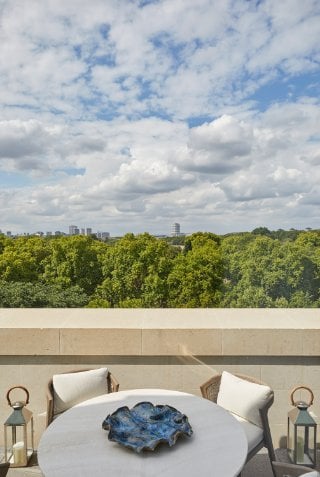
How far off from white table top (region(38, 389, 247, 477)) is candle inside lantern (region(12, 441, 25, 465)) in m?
1.34

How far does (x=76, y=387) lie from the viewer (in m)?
3.59

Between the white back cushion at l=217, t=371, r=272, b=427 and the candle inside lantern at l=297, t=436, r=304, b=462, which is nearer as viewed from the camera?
the white back cushion at l=217, t=371, r=272, b=427

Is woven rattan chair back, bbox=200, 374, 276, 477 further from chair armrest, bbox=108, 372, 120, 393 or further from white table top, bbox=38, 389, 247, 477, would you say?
chair armrest, bbox=108, 372, 120, 393

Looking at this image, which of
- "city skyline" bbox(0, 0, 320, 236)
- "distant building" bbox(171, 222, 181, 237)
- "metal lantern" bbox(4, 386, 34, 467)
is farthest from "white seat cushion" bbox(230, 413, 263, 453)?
"distant building" bbox(171, 222, 181, 237)

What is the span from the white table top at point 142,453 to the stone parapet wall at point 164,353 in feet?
3.69

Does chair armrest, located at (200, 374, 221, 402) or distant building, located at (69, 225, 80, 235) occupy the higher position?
distant building, located at (69, 225, 80, 235)

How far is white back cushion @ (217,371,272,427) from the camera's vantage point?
10.9 feet

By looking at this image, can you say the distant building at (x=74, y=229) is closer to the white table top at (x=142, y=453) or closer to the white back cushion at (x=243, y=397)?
the white back cushion at (x=243, y=397)

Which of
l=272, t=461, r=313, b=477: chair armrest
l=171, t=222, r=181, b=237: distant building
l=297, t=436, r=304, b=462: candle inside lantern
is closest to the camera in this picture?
l=272, t=461, r=313, b=477: chair armrest

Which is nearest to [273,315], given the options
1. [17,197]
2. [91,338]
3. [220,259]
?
[91,338]

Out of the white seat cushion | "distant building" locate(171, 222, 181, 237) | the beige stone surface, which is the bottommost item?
the white seat cushion

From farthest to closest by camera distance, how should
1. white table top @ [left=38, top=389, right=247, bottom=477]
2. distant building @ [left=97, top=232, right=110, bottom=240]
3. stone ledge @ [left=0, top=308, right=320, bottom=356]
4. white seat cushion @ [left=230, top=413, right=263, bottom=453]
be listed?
distant building @ [left=97, top=232, right=110, bottom=240]
stone ledge @ [left=0, top=308, right=320, bottom=356]
white seat cushion @ [left=230, top=413, right=263, bottom=453]
white table top @ [left=38, top=389, right=247, bottom=477]

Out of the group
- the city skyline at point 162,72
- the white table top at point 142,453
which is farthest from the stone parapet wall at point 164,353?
the city skyline at point 162,72

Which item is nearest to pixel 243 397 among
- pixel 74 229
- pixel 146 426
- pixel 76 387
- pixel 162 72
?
pixel 146 426
